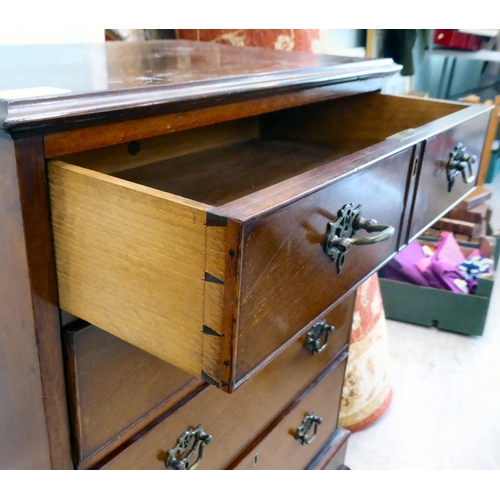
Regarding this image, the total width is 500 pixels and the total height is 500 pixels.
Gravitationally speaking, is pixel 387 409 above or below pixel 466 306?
below

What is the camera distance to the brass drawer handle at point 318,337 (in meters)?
0.90

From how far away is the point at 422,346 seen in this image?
174 centimetres

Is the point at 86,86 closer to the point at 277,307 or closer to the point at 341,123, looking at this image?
the point at 277,307

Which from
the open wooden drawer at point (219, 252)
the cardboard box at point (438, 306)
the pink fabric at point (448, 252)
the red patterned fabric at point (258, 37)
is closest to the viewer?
the open wooden drawer at point (219, 252)

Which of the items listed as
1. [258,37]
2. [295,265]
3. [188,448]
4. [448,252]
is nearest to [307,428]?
[188,448]

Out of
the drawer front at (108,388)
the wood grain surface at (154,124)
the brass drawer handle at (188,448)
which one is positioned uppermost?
the wood grain surface at (154,124)

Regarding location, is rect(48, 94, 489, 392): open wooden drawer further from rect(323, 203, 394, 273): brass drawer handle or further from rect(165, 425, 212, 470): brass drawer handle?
rect(165, 425, 212, 470): brass drawer handle

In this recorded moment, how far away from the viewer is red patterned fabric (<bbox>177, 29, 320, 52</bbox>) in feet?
3.95

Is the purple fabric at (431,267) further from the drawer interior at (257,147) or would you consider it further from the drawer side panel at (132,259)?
the drawer side panel at (132,259)

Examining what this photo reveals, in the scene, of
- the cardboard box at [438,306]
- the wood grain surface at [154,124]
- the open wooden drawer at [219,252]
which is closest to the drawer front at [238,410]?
the open wooden drawer at [219,252]

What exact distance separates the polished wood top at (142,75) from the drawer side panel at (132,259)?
2.4 inches

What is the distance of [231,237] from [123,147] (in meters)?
0.36

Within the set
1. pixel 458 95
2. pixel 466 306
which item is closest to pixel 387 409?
pixel 466 306

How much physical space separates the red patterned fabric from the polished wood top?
0.95ft
